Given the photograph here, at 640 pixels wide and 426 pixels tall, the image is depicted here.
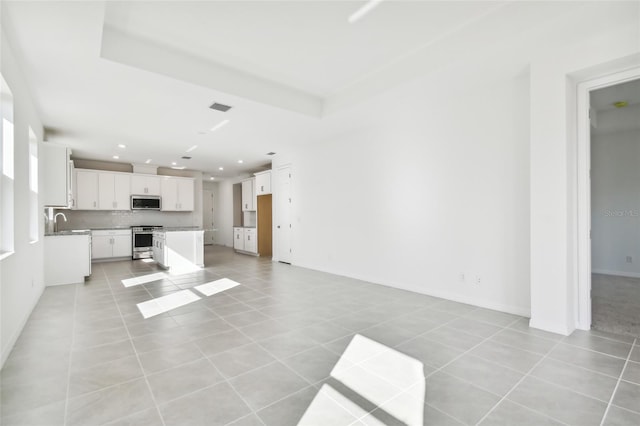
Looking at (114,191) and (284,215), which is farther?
(114,191)

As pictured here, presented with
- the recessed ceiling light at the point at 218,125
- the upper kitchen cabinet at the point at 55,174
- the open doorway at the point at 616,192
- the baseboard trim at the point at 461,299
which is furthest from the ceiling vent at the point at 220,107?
the open doorway at the point at 616,192

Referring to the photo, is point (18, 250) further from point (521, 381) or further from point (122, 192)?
point (122, 192)

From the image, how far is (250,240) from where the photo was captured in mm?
9703

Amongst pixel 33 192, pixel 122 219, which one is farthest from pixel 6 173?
pixel 122 219

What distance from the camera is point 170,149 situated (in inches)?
296

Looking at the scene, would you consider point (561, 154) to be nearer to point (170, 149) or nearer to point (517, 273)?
point (517, 273)

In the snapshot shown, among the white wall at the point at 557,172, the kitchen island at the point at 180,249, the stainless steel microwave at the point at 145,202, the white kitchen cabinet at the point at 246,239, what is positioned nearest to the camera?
the white wall at the point at 557,172

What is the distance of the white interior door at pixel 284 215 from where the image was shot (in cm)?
780

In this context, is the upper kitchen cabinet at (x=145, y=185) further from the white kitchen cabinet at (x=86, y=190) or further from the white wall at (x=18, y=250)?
the white wall at (x=18, y=250)

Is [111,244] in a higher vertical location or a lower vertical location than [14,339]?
higher

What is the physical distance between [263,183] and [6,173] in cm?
624

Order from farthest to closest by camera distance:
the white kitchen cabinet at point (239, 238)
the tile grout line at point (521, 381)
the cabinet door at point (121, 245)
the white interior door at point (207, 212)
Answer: the white interior door at point (207, 212), the white kitchen cabinet at point (239, 238), the cabinet door at point (121, 245), the tile grout line at point (521, 381)

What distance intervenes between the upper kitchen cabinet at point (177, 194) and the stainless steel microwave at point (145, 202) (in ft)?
0.78

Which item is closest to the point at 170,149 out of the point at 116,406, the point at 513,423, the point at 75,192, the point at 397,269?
the point at 75,192
